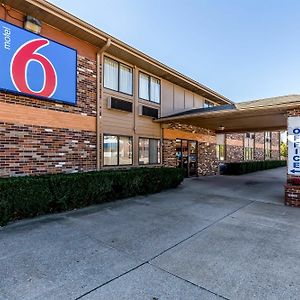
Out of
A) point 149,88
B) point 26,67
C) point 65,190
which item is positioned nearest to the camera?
point 65,190

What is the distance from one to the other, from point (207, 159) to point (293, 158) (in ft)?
29.7

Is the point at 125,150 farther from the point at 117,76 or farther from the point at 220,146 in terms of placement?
the point at 220,146

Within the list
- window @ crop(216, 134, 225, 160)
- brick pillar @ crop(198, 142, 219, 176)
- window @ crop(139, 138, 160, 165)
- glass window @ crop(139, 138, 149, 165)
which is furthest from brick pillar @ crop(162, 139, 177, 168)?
window @ crop(216, 134, 225, 160)

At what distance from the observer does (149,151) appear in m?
11.9

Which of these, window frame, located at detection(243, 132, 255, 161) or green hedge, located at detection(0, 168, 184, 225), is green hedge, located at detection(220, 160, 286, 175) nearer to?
window frame, located at detection(243, 132, 255, 161)

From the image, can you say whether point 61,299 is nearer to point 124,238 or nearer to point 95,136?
point 124,238

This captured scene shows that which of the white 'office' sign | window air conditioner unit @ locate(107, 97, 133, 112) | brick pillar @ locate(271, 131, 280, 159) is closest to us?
the white 'office' sign

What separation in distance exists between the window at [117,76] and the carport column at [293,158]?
21.3ft

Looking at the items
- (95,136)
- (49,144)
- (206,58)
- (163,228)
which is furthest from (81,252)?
(206,58)

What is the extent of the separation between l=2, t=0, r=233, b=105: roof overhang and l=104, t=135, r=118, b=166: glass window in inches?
137

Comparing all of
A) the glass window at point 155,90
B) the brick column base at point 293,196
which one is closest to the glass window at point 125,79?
the glass window at point 155,90

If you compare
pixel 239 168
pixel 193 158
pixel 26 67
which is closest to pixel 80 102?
pixel 26 67

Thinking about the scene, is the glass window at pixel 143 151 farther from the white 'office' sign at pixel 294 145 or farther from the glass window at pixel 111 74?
the white 'office' sign at pixel 294 145

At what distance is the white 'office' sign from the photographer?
7.67 m
